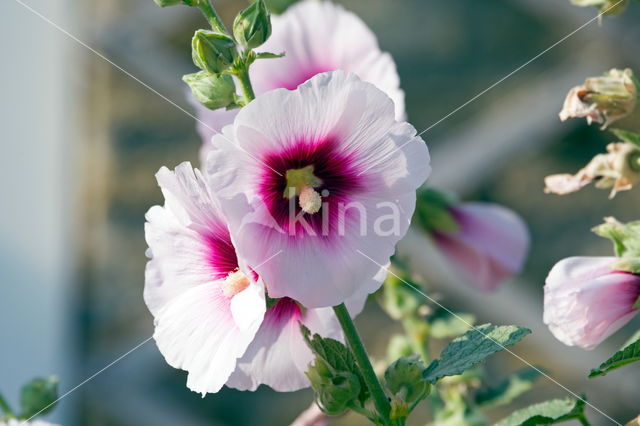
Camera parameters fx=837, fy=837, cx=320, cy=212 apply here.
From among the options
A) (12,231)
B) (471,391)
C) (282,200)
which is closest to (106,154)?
(12,231)

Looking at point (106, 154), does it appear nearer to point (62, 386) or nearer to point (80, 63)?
point (80, 63)

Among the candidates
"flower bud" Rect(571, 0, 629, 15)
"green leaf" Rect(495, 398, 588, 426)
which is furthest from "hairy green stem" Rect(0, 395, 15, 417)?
"flower bud" Rect(571, 0, 629, 15)

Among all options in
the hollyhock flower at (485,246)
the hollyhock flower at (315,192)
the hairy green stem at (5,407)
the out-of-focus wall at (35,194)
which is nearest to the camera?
the hollyhock flower at (315,192)

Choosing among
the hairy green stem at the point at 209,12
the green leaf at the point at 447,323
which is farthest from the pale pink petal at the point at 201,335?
the green leaf at the point at 447,323

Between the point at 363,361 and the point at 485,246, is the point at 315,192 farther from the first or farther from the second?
the point at 485,246

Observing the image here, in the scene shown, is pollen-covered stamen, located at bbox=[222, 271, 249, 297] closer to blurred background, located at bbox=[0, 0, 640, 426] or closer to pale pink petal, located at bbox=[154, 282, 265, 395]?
pale pink petal, located at bbox=[154, 282, 265, 395]

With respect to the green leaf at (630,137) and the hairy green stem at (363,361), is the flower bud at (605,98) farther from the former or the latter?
the hairy green stem at (363,361)
